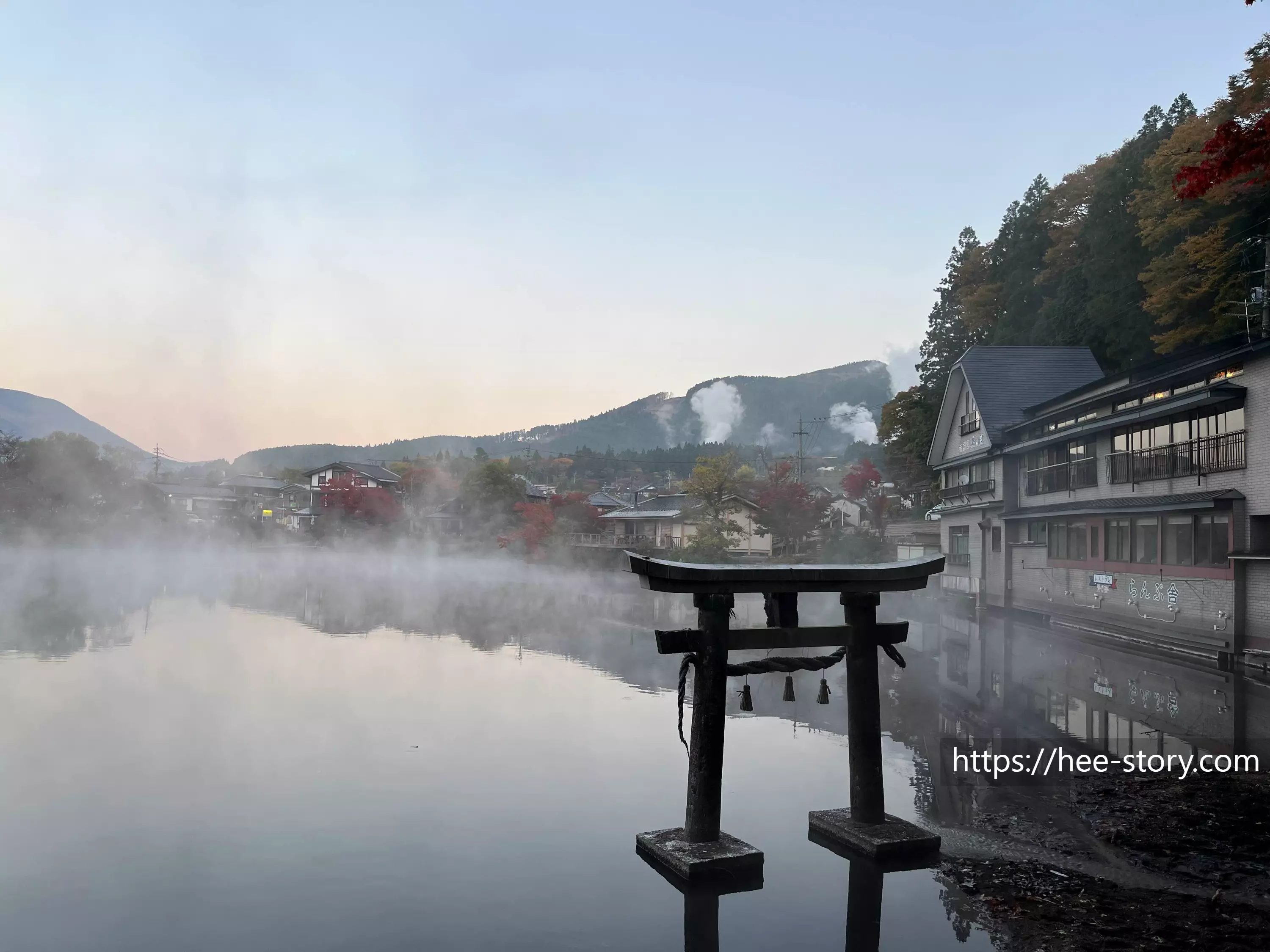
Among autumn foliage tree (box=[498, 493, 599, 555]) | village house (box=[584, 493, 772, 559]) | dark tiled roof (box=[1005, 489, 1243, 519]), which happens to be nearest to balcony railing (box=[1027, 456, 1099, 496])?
dark tiled roof (box=[1005, 489, 1243, 519])

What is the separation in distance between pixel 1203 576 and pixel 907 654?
23.9 feet

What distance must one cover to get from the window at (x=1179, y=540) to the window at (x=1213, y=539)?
0.53 ft

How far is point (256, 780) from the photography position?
11547 millimetres

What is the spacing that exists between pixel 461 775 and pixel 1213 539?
1935cm

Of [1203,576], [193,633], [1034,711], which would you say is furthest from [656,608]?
[1034,711]

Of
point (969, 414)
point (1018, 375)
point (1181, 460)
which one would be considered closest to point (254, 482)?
point (969, 414)

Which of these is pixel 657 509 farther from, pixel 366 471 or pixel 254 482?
pixel 254 482

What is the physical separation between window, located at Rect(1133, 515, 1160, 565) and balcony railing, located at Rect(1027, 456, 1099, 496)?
3.23 meters

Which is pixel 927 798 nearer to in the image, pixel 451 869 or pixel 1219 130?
pixel 451 869

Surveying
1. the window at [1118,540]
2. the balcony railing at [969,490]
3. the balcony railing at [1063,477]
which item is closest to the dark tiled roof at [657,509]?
the balcony railing at [969,490]

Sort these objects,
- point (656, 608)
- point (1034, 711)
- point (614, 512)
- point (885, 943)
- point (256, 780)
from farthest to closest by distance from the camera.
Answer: point (614, 512) < point (656, 608) < point (1034, 711) < point (256, 780) < point (885, 943)

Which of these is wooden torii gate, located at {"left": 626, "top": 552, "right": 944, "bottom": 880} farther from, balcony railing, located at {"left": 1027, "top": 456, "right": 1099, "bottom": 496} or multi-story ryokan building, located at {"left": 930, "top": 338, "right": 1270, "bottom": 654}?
balcony railing, located at {"left": 1027, "top": 456, "right": 1099, "bottom": 496}

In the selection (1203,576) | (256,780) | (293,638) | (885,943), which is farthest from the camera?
(293,638)

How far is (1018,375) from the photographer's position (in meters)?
37.2
